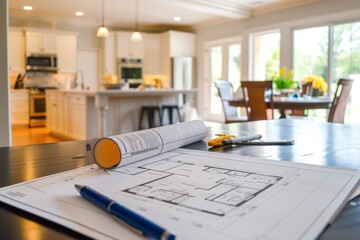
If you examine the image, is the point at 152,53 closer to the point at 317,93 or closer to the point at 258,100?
the point at 317,93

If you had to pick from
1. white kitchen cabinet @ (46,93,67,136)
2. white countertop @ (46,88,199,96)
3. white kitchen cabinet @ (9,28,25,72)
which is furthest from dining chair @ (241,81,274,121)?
white kitchen cabinet @ (9,28,25,72)

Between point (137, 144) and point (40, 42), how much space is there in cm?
834

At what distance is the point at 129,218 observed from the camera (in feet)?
1.16

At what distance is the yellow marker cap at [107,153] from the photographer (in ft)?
2.04

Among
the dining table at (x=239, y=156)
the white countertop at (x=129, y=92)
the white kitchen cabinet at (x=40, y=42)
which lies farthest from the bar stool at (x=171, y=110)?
the dining table at (x=239, y=156)

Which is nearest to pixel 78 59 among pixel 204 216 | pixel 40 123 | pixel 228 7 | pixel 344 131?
pixel 40 123

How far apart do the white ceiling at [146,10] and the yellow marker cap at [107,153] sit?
5983 millimetres

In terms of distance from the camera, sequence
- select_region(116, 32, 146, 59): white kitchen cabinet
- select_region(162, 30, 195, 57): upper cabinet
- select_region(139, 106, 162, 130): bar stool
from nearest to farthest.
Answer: select_region(139, 106, 162, 130): bar stool
select_region(162, 30, 195, 57): upper cabinet
select_region(116, 32, 146, 59): white kitchen cabinet

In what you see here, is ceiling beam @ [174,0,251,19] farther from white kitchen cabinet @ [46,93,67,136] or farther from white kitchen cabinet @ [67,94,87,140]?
white kitchen cabinet @ [46,93,67,136]

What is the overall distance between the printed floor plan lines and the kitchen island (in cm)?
432

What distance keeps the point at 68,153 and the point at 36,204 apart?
401 millimetres

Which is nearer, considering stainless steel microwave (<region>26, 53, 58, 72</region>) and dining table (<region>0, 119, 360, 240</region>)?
dining table (<region>0, 119, 360, 240</region>)

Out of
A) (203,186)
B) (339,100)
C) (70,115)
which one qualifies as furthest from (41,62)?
(203,186)

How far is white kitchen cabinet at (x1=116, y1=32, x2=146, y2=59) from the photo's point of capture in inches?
356
